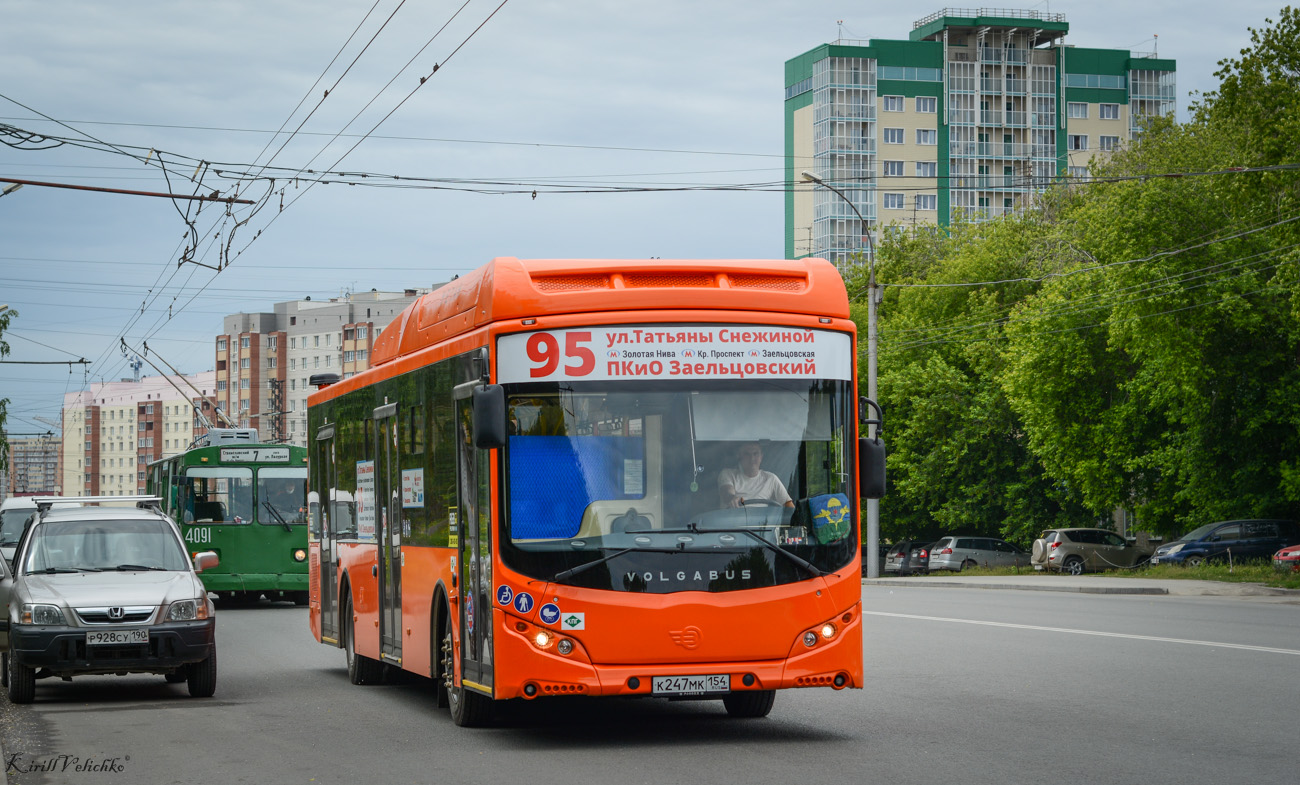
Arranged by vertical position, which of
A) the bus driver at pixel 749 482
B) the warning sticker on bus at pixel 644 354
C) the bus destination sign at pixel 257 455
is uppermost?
the warning sticker on bus at pixel 644 354

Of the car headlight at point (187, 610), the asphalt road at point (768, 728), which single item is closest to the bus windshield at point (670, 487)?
the asphalt road at point (768, 728)

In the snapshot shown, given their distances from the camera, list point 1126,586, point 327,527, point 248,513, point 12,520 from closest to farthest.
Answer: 1. point 327,527
2. point 248,513
3. point 12,520
4. point 1126,586

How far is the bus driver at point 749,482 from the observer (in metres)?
10.1

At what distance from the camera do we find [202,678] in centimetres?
→ 1388

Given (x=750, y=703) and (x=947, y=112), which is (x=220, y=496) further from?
(x=947, y=112)

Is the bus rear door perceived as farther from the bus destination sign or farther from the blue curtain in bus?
the bus destination sign

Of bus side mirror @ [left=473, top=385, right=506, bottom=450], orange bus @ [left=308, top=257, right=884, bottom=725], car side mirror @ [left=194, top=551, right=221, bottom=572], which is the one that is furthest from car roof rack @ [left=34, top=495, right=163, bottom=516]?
bus side mirror @ [left=473, top=385, right=506, bottom=450]

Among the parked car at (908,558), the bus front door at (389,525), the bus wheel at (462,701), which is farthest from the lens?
the parked car at (908,558)

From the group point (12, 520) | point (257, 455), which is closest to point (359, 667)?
point (257, 455)

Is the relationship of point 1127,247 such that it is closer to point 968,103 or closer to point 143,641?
point 143,641

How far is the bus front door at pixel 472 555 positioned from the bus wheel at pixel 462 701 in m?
0.16

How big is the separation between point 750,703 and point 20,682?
6172mm

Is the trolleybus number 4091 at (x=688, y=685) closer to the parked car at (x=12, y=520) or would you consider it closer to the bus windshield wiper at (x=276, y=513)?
the bus windshield wiper at (x=276, y=513)

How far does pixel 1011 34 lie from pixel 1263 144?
87.4 m
